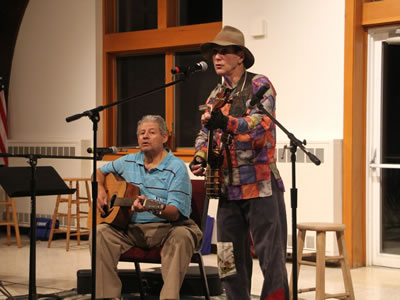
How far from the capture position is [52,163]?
24.0ft

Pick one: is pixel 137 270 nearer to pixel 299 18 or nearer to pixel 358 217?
pixel 358 217

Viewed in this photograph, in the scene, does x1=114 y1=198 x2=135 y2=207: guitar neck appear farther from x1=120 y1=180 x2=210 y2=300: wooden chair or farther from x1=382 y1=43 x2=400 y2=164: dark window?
x1=382 y1=43 x2=400 y2=164: dark window

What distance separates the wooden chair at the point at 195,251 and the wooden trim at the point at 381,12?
2.26m

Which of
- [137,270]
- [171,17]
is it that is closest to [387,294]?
[137,270]

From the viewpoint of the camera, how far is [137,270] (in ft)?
13.3

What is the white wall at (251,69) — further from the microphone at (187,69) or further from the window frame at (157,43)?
the microphone at (187,69)

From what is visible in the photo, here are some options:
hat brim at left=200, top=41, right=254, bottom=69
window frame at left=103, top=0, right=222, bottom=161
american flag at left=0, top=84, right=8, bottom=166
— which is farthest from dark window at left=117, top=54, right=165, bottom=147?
hat brim at left=200, top=41, right=254, bottom=69

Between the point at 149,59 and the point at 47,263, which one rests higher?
the point at 149,59

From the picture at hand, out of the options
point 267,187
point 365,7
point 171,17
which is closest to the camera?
point 267,187

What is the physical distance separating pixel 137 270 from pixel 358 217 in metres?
2.20

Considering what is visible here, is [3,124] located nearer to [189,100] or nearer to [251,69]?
[189,100]

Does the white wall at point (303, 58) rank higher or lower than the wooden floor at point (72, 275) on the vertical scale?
higher

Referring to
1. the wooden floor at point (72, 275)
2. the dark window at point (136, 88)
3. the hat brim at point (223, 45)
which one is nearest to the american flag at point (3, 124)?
the dark window at point (136, 88)

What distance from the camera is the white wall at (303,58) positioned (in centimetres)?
539
